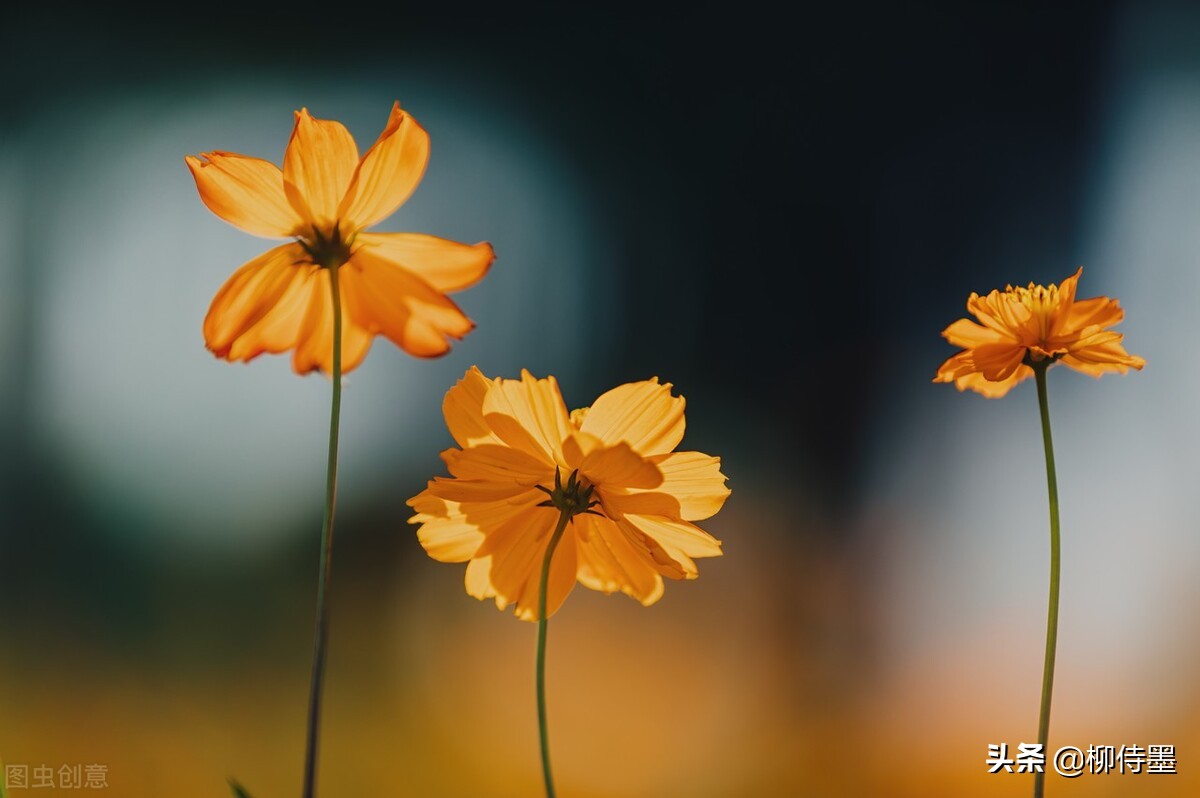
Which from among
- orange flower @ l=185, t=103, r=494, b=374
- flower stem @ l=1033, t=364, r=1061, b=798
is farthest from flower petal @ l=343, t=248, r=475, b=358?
flower stem @ l=1033, t=364, r=1061, b=798

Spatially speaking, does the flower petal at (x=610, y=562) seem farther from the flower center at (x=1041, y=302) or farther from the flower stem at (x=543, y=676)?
the flower center at (x=1041, y=302)

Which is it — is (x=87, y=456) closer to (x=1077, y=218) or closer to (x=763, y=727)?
(x=763, y=727)

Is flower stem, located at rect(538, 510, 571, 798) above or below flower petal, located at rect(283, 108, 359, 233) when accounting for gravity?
below

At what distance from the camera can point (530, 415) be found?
0.27m

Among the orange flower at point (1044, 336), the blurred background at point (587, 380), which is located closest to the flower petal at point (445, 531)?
the orange flower at point (1044, 336)

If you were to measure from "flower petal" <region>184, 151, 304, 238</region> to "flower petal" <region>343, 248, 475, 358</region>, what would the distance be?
0.08ft

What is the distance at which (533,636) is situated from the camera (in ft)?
3.52

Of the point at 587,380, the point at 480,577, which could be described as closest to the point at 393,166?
the point at 480,577

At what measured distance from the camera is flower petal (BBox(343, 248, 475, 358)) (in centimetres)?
24

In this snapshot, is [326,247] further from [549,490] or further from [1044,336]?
[1044,336]

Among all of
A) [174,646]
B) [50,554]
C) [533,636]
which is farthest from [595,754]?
[50,554]

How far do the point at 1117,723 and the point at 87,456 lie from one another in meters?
1.16

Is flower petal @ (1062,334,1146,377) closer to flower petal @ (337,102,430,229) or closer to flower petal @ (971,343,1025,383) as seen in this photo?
flower petal @ (971,343,1025,383)

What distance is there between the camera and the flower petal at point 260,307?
0.86 feet
